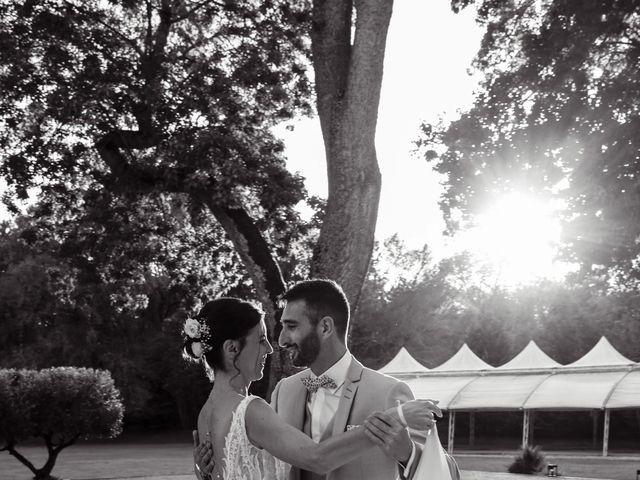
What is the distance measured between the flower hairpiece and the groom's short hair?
55 centimetres

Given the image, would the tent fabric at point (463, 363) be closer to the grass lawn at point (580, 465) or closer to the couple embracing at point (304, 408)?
the grass lawn at point (580, 465)

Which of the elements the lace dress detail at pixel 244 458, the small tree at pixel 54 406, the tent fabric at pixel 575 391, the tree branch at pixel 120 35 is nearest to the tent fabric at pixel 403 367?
the tent fabric at pixel 575 391

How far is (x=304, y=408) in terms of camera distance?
202 inches

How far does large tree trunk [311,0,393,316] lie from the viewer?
13.8 m

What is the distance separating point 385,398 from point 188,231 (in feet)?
56.7

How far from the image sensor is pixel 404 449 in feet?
13.9

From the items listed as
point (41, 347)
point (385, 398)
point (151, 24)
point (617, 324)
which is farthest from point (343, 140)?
point (617, 324)

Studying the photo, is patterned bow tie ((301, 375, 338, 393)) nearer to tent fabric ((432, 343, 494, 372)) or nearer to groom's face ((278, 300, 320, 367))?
groom's face ((278, 300, 320, 367))

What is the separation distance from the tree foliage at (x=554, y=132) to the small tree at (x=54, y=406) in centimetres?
967

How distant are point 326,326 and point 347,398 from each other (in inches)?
16.1

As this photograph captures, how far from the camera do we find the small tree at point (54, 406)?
21.4m

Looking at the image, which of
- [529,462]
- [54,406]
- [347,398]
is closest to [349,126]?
[347,398]

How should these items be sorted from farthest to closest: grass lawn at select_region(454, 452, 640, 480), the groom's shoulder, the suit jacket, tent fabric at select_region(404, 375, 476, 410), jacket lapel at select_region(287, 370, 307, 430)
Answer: tent fabric at select_region(404, 375, 476, 410) < grass lawn at select_region(454, 452, 640, 480) < jacket lapel at select_region(287, 370, 307, 430) < the groom's shoulder < the suit jacket

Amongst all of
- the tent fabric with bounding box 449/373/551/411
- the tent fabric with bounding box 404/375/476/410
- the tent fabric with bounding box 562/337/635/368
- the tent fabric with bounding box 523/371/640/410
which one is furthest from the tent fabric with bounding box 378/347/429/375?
the tent fabric with bounding box 562/337/635/368
